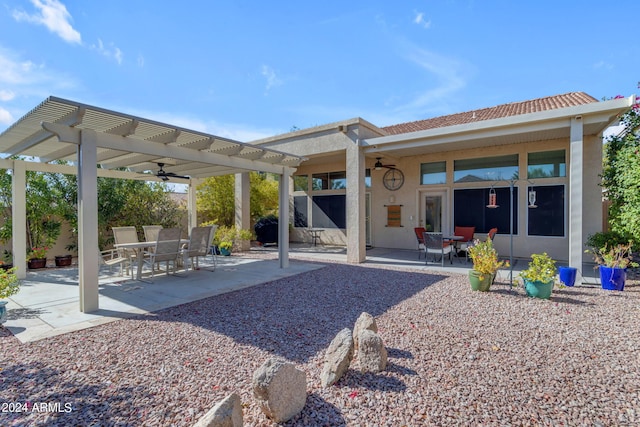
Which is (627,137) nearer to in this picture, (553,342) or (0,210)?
(553,342)

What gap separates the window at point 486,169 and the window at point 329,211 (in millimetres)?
4739

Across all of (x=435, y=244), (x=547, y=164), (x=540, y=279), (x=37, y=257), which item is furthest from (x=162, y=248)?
(x=547, y=164)

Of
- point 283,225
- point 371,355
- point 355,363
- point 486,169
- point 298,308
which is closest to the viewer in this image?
point 371,355

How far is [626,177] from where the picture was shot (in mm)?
6410

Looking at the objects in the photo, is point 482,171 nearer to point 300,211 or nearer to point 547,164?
point 547,164

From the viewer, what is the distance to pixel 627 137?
21.8 ft

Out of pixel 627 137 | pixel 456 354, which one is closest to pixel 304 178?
pixel 627 137

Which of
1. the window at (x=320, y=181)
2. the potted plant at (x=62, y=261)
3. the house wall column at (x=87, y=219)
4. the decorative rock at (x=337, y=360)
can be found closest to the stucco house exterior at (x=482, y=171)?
the window at (x=320, y=181)

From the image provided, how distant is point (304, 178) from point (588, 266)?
10711mm

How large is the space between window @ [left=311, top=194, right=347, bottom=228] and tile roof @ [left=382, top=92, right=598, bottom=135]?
3.65 metres

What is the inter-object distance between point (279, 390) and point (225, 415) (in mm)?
414

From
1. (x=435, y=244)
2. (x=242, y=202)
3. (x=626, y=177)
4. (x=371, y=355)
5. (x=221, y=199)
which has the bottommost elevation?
(x=371, y=355)

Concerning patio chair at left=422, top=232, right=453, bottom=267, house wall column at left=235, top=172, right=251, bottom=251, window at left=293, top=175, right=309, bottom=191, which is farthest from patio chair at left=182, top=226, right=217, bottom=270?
window at left=293, top=175, right=309, bottom=191

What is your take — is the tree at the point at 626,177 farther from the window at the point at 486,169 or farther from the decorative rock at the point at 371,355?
the decorative rock at the point at 371,355
